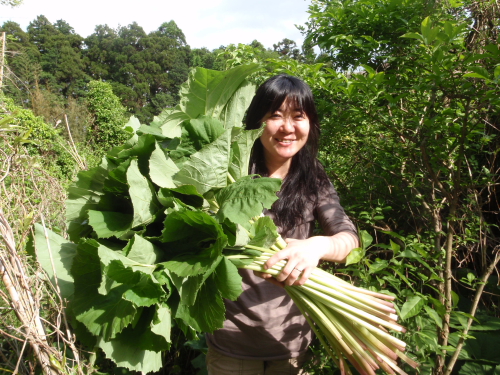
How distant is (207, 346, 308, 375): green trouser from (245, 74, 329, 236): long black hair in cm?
61

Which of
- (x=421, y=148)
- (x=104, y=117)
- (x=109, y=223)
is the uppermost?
(x=104, y=117)

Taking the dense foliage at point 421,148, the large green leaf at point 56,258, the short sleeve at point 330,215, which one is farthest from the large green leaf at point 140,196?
the short sleeve at point 330,215

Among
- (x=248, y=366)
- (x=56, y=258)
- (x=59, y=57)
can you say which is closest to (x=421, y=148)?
(x=248, y=366)

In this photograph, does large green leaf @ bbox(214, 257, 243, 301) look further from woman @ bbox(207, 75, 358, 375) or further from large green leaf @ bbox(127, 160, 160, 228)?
woman @ bbox(207, 75, 358, 375)

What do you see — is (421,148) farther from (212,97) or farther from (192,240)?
(192,240)

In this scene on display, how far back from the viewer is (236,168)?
4.43 ft

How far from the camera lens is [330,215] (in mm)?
1596

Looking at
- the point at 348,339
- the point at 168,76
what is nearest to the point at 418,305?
the point at 348,339

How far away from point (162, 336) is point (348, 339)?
706mm

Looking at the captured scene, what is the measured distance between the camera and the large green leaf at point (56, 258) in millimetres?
1131

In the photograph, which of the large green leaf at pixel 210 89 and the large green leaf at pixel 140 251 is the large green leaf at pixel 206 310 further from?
the large green leaf at pixel 210 89

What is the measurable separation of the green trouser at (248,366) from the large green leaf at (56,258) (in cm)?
84

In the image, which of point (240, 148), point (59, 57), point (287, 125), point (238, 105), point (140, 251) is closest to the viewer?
point (140, 251)

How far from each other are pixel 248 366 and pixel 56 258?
980 millimetres
